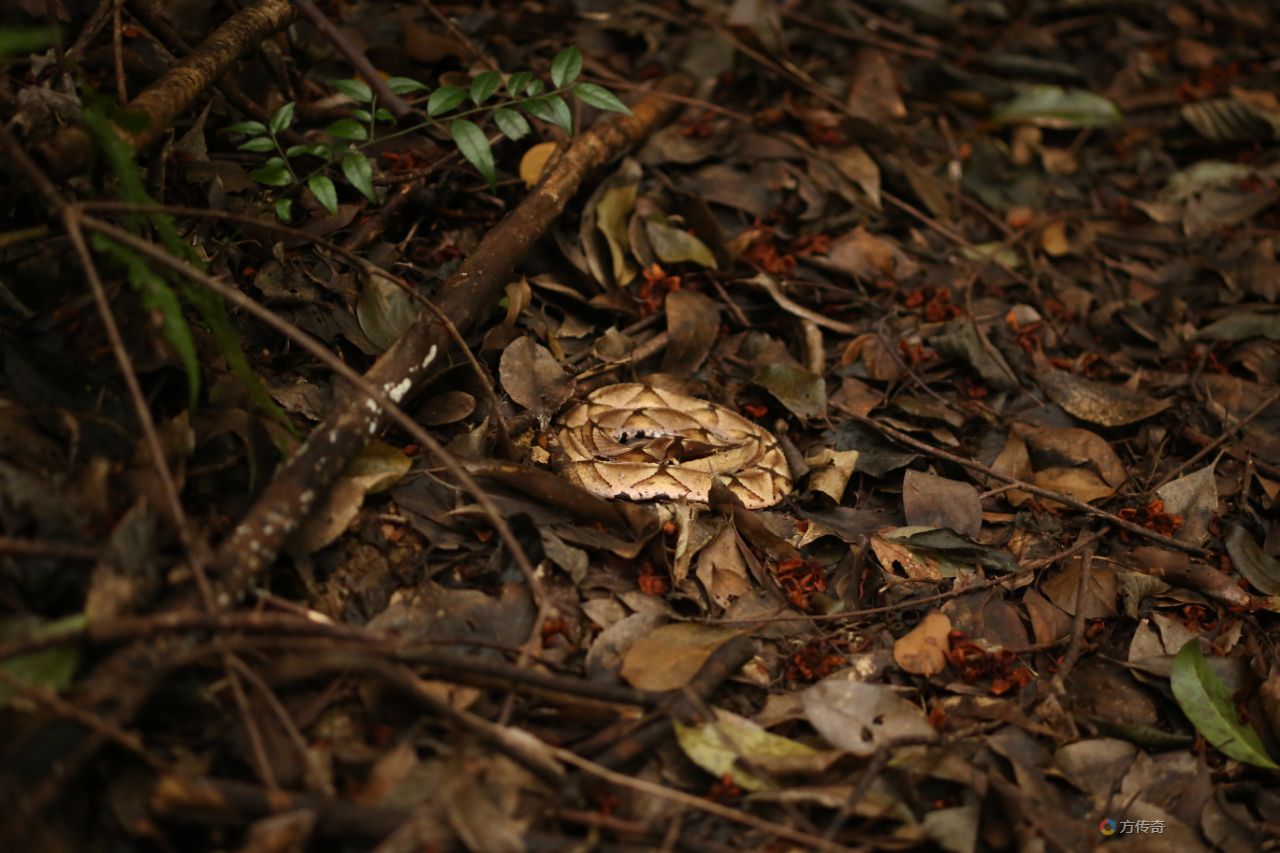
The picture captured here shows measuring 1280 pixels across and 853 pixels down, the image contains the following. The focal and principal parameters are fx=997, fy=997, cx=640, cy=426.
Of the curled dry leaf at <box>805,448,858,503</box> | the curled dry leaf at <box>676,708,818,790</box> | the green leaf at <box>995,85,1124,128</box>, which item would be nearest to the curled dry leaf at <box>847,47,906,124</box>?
the green leaf at <box>995,85,1124,128</box>

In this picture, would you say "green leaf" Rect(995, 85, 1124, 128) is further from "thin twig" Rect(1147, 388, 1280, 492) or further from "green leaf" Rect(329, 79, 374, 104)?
"green leaf" Rect(329, 79, 374, 104)

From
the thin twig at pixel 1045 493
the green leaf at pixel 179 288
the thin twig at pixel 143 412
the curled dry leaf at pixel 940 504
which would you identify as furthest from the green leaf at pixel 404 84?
the curled dry leaf at pixel 940 504

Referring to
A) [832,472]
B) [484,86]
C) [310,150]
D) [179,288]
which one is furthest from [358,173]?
[832,472]

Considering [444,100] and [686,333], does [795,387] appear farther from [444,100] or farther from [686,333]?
[444,100]

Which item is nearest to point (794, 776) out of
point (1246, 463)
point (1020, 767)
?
point (1020, 767)

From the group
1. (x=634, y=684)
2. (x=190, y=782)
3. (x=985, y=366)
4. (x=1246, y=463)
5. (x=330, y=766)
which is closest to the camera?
(x=190, y=782)

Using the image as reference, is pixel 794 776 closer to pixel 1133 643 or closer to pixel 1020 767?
pixel 1020 767
